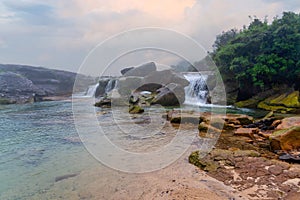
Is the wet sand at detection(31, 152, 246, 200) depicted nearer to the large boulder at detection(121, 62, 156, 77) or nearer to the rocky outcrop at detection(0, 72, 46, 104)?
the large boulder at detection(121, 62, 156, 77)

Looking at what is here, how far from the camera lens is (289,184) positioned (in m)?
4.30

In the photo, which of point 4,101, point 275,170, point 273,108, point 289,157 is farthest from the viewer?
point 4,101

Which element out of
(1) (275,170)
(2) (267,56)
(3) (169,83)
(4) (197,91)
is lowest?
(1) (275,170)

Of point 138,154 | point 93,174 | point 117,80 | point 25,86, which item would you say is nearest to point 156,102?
point 117,80

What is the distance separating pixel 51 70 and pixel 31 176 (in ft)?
146

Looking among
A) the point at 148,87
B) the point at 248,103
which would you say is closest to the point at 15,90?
the point at 148,87

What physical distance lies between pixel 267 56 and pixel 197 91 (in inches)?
238

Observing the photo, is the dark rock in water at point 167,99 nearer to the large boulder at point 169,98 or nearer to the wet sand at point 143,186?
the large boulder at point 169,98

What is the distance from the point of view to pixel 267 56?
17.1 meters

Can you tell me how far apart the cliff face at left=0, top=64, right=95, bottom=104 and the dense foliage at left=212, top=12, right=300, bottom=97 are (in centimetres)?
1694

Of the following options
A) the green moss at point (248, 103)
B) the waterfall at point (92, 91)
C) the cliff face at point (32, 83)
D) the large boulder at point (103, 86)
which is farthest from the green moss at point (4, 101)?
the green moss at point (248, 103)

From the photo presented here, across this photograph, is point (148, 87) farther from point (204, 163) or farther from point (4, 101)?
point (204, 163)

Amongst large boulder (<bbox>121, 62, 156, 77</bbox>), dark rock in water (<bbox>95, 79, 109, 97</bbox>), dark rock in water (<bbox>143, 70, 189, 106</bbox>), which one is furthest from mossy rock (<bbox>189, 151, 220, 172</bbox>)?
dark rock in water (<bbox>95, 79, 109, 97</bbox>)

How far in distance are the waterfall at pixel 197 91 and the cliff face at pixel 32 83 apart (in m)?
12.9
